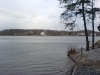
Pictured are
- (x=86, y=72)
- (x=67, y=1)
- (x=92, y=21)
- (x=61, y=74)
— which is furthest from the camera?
(x=92, y=21)

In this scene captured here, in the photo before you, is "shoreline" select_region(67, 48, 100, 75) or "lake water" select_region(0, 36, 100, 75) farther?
"lake water" select_region(0, 36, 100, 75)

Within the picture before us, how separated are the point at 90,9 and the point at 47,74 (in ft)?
45.9

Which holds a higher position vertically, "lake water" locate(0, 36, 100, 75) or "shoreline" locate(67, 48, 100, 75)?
"shoreline" locate(67, 48, 100, 75)

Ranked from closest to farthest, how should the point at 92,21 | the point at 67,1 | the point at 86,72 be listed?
1. the point at 86,72
2. the point at 67,1
3. the point at 92,21

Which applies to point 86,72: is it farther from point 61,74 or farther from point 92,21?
→ point 92,21

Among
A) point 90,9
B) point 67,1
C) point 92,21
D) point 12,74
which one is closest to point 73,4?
point 67,1

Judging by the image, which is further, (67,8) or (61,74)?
(67,8)

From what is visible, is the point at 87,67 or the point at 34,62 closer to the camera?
the point at 87,67

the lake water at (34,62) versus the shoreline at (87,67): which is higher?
the shoreline at (87,67)

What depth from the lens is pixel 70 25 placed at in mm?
Answer: 25250

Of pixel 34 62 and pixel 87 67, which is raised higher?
pixel 87 67

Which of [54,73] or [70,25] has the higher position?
[70,25]

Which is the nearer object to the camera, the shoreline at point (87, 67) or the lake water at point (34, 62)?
the shoreline at point (87, 67)

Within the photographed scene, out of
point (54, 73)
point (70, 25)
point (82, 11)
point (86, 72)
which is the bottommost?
point (54, 73)
